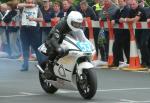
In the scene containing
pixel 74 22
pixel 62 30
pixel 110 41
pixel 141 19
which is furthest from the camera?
pixel 110 41

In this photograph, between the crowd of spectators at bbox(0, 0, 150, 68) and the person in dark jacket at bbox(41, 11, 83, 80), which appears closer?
the person in dark jacket at bbox(41, 11, 83, 80)

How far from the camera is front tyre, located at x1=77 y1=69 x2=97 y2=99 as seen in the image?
11.9m

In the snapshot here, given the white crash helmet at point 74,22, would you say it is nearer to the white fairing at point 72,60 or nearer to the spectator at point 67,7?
the white fairing at point 72,60

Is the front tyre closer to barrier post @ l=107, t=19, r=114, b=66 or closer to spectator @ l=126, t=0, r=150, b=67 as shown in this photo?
spectator @ l=126, t=0, r=150, b=67

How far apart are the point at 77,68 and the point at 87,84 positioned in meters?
0.39

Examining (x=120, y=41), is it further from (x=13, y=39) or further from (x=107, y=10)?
(x=13, y=39)

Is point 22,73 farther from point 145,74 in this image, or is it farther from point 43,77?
point 43,77

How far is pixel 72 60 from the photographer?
12.4 metres

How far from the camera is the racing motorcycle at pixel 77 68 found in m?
12.0

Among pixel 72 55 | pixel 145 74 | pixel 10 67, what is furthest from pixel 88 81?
pixel 10 67

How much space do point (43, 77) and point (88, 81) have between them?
1.63 m

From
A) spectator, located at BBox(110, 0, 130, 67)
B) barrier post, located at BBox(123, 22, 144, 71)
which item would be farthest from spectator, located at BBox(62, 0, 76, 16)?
barrier post, located at BBox(123, 22, 144, 71)

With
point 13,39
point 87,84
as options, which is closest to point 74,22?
point 87,84

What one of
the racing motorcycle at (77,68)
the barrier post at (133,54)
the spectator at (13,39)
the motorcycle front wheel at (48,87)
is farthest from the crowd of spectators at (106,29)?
the racing motorcycle at (77,68)
